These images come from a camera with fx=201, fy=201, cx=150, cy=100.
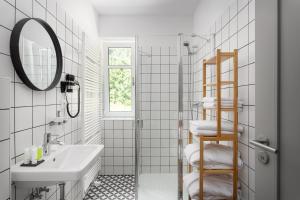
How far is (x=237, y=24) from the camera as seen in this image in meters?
1.57

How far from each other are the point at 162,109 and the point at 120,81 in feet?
4.23

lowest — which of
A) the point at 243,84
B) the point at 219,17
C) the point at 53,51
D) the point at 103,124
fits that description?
the point at 103,124

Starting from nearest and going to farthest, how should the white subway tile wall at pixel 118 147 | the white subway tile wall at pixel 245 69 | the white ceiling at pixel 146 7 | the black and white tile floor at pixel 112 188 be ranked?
the white subway tile wall at pixel 245 69 → the black and white tile floor at pixel 112 188 → the white ceiling at pixel 146 7 → the white subway tile wall at pixel 118 147

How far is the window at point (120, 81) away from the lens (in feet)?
10.8

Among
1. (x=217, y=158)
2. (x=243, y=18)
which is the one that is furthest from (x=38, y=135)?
(x=243, y=18)

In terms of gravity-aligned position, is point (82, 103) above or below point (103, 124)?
above

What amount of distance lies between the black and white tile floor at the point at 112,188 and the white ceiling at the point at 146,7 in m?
2.44

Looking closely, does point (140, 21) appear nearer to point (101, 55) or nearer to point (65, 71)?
A: point (101, 55)

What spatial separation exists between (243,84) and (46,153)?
1.50m

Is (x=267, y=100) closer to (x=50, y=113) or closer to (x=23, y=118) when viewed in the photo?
(x=23, y=118)

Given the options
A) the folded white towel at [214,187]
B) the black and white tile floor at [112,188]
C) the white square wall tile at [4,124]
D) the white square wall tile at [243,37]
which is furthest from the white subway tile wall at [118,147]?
the white square wall tile at [4,124]

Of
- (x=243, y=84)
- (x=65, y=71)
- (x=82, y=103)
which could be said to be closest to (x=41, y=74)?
(x=65, y=71)

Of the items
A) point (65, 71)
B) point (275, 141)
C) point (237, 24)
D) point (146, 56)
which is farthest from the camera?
point (146, 56)

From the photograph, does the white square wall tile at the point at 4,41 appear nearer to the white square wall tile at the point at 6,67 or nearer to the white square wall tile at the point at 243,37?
the white square wall tile at the point at 6,67
